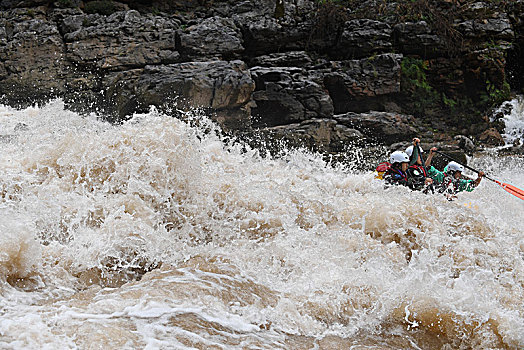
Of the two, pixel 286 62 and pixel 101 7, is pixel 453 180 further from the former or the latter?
pixel 101 7

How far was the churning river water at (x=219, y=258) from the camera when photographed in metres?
2.37

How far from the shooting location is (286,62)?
39.7 feet

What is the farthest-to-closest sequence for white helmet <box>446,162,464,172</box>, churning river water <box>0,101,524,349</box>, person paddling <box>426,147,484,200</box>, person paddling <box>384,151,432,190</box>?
white helmet <box>446,162,464,172</box> → person paddling <box>426,147,484,200</box> → person paddling <box>384,151,432,190</box> → churning river water <box>0,101,524,349</box>

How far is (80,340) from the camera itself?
1940 mm

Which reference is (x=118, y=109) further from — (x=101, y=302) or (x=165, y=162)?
(x=101, y=302)

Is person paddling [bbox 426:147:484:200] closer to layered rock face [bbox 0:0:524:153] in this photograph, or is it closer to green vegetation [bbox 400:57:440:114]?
layered rock face [bbox 0:0:524:153]

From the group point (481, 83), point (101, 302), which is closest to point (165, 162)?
point (101, 302)

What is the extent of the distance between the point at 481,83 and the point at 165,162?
36.2 feet

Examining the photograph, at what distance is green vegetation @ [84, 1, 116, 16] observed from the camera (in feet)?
40.0

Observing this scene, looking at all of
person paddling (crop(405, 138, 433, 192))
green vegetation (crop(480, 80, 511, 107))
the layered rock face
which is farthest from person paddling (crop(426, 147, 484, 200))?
green vegetation (crop(480, 80, 511, 107))

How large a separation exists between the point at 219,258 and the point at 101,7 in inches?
438

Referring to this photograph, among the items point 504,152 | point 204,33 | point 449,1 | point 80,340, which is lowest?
point 504,152

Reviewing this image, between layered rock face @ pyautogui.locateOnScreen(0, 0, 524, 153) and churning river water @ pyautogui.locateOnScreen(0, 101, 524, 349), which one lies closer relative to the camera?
churning river water @ pyautogui.locateOnScreen(0, 101, 524, 349)

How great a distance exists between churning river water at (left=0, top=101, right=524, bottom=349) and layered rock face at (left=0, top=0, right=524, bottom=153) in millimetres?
4820
